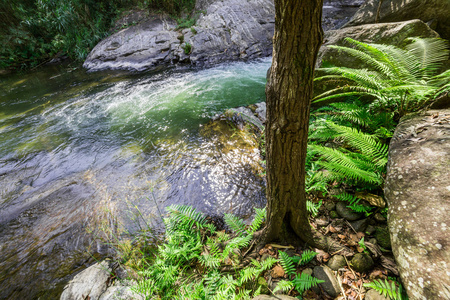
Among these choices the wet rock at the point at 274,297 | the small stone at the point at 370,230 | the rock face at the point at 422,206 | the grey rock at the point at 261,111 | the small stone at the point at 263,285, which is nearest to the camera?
the rock face at the point at 422,206

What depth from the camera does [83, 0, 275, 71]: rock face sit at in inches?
352

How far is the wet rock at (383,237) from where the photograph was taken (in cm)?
159

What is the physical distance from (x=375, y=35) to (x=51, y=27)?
16.8 meters

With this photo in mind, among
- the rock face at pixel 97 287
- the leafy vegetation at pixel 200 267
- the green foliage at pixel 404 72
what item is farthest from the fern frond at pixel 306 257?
the green foliage at pixel 404 72

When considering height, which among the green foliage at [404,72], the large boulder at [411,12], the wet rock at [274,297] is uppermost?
the large boulder at [411,12]

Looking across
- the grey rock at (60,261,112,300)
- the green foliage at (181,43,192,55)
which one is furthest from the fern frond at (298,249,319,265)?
the green foliage at (181,43,192,55)

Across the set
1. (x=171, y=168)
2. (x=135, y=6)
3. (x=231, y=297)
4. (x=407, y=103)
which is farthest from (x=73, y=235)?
(x=135, y=6)

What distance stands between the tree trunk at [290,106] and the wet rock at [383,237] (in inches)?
21.3

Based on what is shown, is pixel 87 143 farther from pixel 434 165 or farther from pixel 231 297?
pixel 434 165

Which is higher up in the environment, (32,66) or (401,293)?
(32,66)

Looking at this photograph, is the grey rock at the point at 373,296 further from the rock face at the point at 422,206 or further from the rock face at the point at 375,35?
the rock face at the point at 375,35

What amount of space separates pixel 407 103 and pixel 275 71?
2.38m

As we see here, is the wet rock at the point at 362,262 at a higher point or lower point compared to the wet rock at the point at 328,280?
higher

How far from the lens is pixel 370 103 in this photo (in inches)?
118
